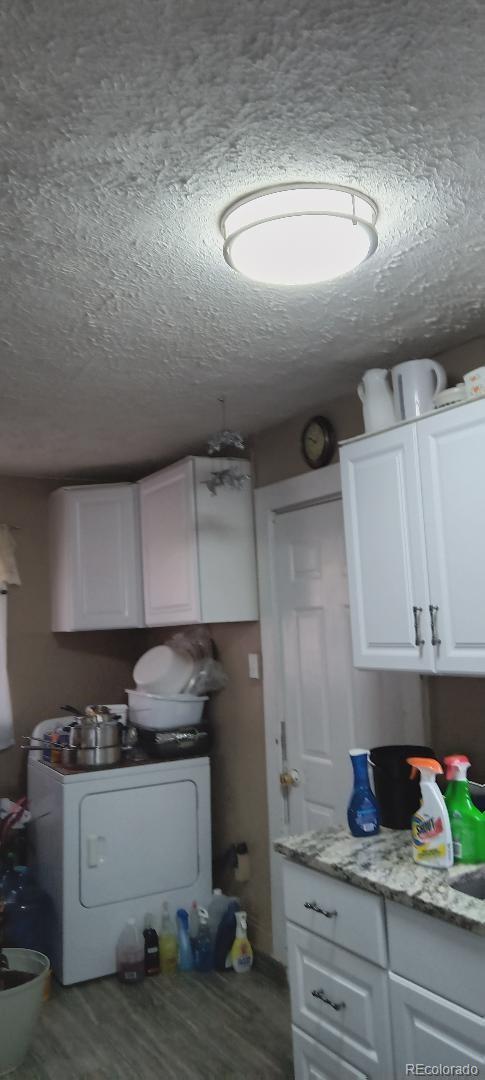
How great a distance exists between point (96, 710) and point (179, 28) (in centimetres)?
291

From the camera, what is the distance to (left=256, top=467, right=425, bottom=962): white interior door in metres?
2.77

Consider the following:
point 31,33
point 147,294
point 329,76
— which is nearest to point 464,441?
point 147,294

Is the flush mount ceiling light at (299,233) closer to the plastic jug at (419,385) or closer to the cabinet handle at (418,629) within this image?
the plastic jug at (419,385)

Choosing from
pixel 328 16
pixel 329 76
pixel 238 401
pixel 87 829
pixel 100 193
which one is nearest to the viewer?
pixel 328 16

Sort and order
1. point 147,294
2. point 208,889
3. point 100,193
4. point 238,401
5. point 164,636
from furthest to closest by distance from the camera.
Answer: point 164,636 < point 208,889 < point 238,401 < point 147,294 < point 100,193

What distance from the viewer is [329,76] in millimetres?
1197

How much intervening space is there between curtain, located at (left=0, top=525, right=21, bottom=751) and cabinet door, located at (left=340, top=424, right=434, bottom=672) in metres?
2.17

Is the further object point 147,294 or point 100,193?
point 147,294

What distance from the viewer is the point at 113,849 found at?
3.24 meters

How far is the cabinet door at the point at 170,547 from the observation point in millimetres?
3314

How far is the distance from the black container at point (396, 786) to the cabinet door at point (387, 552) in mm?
278

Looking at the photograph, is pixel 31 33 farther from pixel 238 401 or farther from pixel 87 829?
pixel 87 829

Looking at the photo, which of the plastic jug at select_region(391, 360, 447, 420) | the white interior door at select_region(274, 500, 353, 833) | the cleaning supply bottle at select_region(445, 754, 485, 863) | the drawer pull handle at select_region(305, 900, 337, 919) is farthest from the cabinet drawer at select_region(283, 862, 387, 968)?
the plastic jug at select_region(391, 360, 447, 420)
